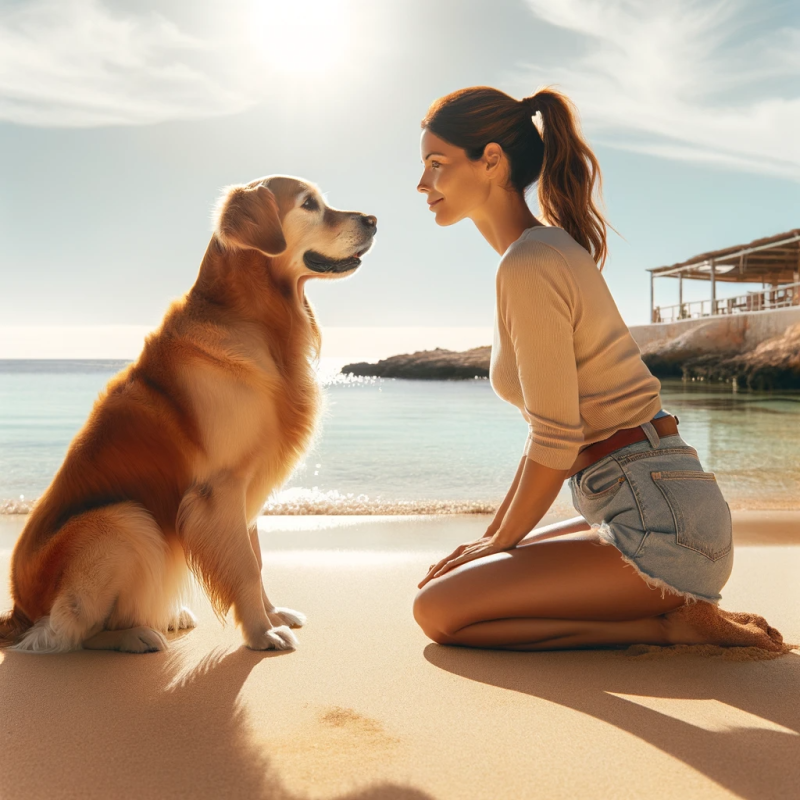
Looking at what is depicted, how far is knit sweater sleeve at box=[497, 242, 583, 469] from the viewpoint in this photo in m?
2.04

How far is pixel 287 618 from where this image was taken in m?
2.54

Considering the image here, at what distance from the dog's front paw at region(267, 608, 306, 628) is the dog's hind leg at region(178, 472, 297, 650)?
20cm

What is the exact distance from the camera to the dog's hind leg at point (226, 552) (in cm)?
228

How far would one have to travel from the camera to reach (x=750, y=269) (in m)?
26.3

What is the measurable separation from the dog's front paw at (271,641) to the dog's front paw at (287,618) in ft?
0.68

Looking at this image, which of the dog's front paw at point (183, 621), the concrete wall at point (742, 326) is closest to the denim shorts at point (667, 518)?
the dog's front paw at point (183, 621)

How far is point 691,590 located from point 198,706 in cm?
140

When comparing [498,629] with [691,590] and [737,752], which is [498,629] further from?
[737,752]

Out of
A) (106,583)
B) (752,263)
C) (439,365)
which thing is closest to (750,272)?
(752,263)

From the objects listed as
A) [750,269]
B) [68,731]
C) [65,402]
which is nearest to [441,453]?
[68,731]

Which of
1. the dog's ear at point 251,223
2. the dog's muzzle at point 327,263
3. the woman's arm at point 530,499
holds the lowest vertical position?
the woman's arm at point 530,499

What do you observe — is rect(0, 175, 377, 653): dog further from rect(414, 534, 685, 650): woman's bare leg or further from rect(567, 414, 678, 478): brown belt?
rect(567, 414, 678, 478): brown belt

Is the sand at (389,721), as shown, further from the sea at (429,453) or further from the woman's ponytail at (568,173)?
the woman's ponytail at (568,173)

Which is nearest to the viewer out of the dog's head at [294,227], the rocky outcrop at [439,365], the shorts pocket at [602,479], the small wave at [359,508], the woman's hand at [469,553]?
the shorts pocket at [602,479]
